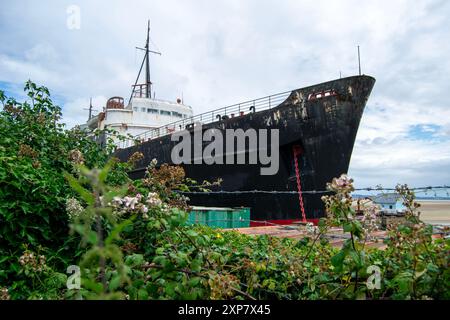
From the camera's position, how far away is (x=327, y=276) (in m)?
1.79

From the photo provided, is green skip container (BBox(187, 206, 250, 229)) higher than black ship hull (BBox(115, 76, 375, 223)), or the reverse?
black ship hull (BBox(115, 76, 375, 223))

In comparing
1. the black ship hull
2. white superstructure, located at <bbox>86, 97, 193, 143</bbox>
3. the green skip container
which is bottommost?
the green skip container

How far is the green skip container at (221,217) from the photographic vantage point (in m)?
8.12

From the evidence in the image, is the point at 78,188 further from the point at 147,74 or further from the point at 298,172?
the point at 147,74

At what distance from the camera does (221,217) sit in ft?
28.5

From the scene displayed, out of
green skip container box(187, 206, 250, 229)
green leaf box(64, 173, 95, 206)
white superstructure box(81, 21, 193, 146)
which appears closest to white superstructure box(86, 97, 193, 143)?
white superstructure box(81, 21, 193, 146)

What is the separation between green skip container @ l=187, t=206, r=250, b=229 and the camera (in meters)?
8.12

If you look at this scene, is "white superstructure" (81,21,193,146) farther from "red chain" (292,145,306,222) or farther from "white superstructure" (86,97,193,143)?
"red chain" (292,145,306,222)

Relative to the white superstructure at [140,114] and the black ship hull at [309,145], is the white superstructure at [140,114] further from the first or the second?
the black ship hull at [309,145]

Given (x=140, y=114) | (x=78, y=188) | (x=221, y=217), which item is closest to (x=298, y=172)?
(x=221, y=217)

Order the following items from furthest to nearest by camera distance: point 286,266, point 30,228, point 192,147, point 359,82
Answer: point 192,147 → point 359,82 → point 30,228 → point 286,266

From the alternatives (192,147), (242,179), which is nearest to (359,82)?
(242,179)
